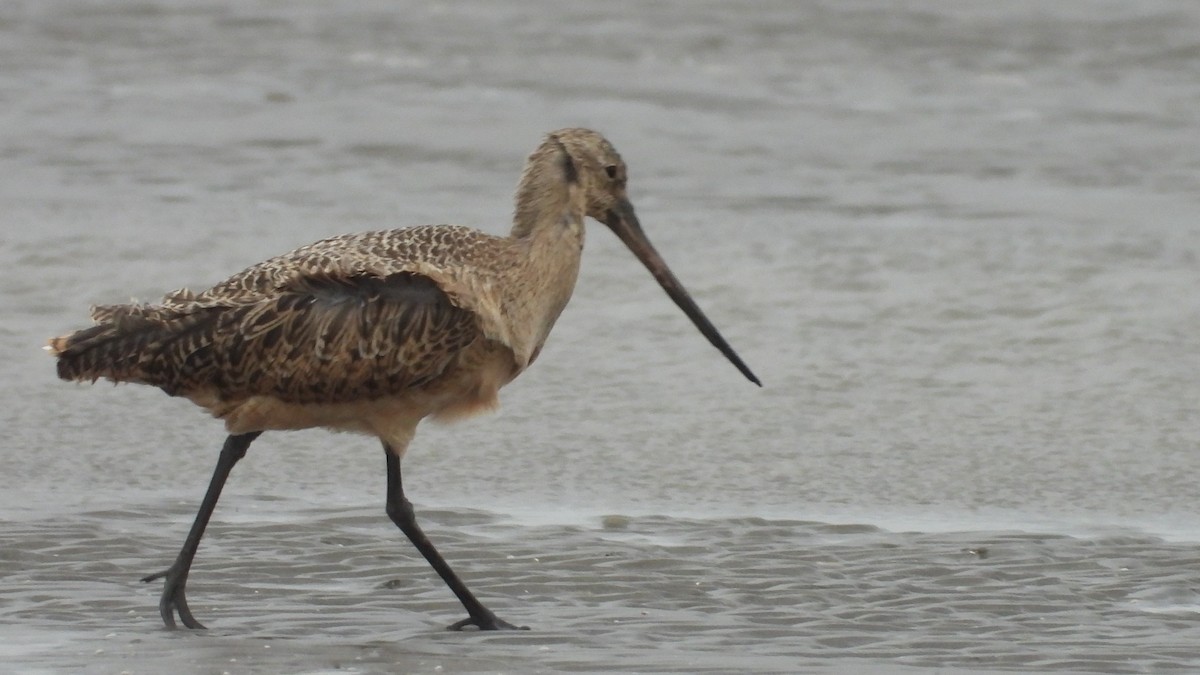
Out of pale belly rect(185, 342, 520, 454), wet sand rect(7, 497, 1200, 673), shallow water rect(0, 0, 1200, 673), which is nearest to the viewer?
wet sand rect(7, 497, 1200, 673)

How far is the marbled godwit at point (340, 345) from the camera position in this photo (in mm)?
4793

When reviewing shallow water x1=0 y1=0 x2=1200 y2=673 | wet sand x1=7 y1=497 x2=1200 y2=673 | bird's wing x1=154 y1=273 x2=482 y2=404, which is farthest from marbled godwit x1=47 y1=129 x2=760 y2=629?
shallow water x1=0 y1=0 x2=1200 y2=673

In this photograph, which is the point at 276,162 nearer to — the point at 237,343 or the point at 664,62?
the point at 664,62

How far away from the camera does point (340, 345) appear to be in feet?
15.8

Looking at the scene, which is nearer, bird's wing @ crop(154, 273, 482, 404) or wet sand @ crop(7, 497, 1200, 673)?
wet sand @ crop(7, 497, 1200, 673)

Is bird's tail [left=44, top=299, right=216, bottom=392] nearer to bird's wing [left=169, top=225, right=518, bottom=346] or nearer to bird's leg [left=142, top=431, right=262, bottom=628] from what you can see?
bird's wing [left=169, top=225, right=518, bottom=346]

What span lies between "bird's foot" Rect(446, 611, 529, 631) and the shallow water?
0.28 ft

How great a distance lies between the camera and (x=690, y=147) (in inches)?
401

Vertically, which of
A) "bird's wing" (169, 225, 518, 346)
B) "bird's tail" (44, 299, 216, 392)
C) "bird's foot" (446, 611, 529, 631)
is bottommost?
"bird's foot" (446, 611, 529, 631)

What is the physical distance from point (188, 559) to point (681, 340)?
2.94 m

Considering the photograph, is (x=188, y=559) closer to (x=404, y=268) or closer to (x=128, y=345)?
(x=128, y=345)

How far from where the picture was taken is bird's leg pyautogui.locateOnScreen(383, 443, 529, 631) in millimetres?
4629

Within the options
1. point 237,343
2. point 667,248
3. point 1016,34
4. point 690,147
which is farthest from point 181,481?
point 1016,34

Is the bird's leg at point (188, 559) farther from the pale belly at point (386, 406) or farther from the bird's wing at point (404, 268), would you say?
the bird's wing at point (404, 268)
